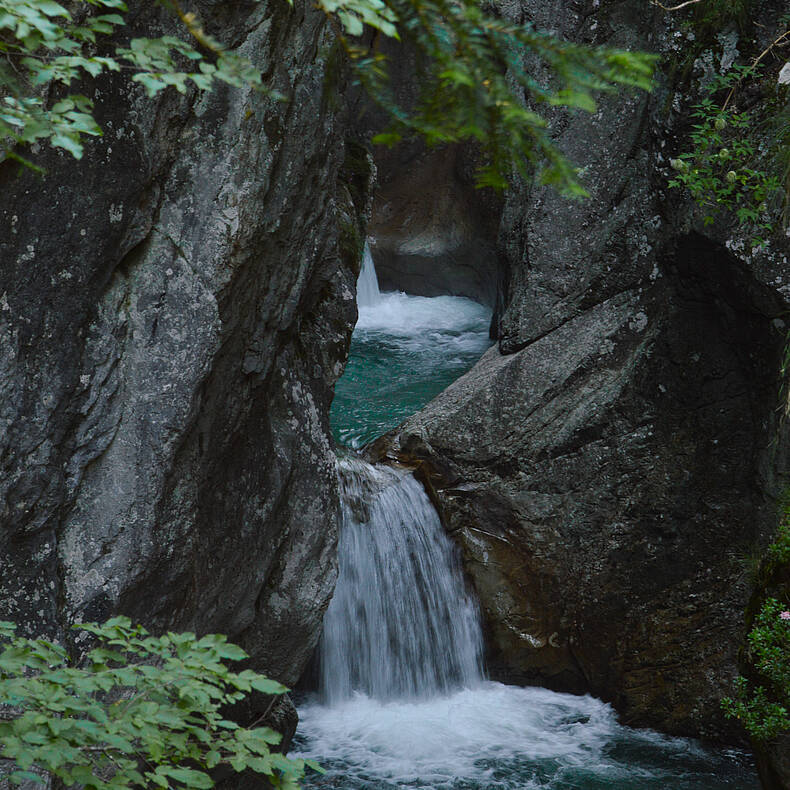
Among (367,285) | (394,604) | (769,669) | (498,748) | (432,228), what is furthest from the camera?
(432,228)

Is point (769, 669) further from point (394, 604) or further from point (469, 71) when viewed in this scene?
point (469, 71)

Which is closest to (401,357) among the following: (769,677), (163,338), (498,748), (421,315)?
(421,315)

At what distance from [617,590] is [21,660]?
17.8 feet

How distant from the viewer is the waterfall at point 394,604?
22.3ft

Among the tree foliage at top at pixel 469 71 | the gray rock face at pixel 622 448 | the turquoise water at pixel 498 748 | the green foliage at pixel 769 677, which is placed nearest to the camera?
the tree foliage at top at pixel 469 71

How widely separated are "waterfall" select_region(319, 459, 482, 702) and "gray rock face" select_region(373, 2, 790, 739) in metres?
0.21

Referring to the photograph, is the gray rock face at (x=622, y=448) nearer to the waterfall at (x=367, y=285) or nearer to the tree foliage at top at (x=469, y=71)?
the tree foliage at top at (x=469, y=71)

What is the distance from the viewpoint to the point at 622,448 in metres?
6.70

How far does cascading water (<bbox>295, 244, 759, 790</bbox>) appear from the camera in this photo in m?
5.96

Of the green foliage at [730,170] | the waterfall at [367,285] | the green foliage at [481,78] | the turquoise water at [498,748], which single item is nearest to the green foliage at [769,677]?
the turquoise water at [498,748]

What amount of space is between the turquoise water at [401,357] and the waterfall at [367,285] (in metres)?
0.10

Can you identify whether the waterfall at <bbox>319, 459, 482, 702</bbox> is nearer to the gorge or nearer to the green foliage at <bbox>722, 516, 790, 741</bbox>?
the gorge

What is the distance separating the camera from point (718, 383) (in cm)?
652

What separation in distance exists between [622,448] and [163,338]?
4043mm
